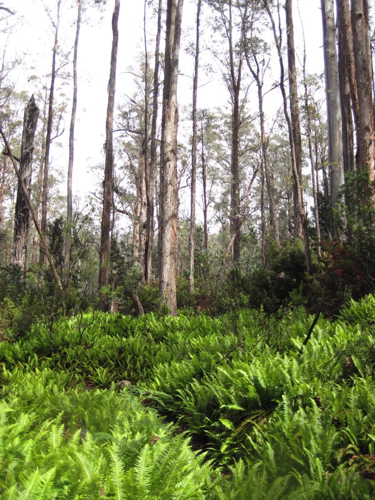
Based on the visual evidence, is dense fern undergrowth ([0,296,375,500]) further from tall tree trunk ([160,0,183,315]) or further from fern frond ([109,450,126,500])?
A: tall tree trunk ([160,0,183,315])

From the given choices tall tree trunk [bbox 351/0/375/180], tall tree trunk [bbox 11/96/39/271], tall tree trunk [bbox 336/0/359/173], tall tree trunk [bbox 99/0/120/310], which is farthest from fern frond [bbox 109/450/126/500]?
tall tree trunk [bbox 336/0/359/173]

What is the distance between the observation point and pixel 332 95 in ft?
41.5

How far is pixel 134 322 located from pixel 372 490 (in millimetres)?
6298

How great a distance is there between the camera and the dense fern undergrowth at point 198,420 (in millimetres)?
2168

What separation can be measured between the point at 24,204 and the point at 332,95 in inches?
384

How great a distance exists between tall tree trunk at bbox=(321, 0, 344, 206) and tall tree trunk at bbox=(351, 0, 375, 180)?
1937mm

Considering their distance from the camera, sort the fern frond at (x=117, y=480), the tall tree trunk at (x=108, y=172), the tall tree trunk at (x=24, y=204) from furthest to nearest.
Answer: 1. the tall tree trunk at (x=108, y=172)
2. the tall tree trunk at (x=24, y=204)
3. the fern frond at (x=117, y=480)

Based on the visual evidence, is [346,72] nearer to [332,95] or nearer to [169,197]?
[332,95]

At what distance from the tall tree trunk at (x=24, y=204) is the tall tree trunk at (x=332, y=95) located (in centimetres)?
899

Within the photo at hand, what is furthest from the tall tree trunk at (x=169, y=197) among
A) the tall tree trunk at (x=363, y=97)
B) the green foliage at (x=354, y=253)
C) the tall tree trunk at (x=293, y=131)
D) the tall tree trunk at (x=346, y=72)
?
the tall tree trunk at (x=346, y=72)

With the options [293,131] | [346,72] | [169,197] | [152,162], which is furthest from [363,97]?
[152,162]

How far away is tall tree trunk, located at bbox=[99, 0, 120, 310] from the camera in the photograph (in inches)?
513

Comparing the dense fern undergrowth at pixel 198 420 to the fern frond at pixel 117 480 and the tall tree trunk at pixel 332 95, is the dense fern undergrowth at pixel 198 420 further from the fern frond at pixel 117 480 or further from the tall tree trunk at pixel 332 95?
the tall tree trunk at pixel 332 95

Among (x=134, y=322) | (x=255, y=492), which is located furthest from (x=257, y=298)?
(x=255, y=492)
